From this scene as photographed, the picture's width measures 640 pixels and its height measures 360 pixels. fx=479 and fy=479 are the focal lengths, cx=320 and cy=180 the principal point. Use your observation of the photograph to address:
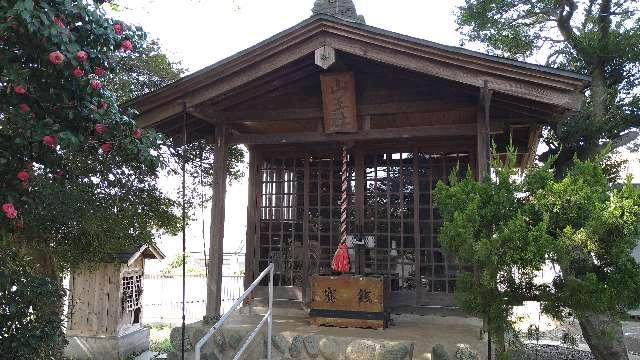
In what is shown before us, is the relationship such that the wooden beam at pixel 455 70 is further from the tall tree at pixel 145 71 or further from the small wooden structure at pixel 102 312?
the small wooden structure at pixel 102 312

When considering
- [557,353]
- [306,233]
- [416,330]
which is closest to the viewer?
[416,330]

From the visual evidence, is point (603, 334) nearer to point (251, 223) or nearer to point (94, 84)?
point (251, 223)

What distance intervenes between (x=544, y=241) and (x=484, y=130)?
2391 millimetres

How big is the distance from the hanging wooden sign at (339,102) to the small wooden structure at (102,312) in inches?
232

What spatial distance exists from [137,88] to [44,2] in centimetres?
631

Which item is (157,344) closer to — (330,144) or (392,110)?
(330,144)

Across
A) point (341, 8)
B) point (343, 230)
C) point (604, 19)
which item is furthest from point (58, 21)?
point (604, 19)

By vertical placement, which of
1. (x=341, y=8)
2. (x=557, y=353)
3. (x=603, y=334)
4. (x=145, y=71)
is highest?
(x=341, y=8)

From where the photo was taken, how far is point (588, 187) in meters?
4.57

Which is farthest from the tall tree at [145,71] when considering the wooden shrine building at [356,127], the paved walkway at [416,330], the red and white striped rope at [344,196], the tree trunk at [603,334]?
the tree trunk at [603,334]

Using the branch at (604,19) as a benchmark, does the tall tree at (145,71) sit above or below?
below

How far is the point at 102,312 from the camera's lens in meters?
10.2

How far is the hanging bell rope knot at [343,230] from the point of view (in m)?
7.23

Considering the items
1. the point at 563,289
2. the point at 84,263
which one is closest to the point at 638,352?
the point at 563,289
